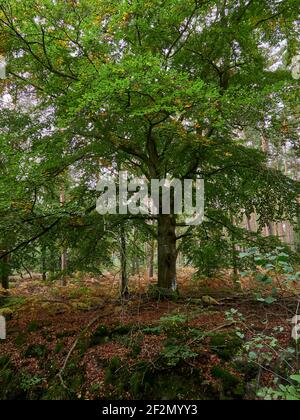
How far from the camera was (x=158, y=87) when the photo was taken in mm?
4445


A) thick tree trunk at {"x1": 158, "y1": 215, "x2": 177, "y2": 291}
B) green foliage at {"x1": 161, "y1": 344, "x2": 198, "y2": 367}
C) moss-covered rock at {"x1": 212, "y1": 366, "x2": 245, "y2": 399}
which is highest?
thick tree trunk at {"x1": 158, "y1": 215, "x2": 177, "y2": 291}

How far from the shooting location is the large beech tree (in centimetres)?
464

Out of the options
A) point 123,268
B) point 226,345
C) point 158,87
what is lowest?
point 226,345

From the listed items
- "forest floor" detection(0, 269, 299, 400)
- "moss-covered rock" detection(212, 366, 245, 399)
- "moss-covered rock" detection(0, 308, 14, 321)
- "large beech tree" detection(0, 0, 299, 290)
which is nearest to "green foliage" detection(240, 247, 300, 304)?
"forest floor" detection(0, 269, 299, 400)

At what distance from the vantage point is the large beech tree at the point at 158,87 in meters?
4.64

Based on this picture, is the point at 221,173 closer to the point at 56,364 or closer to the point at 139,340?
the point at 139,340

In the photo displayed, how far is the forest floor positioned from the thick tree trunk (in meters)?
0.92

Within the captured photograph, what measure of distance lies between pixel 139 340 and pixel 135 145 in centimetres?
471

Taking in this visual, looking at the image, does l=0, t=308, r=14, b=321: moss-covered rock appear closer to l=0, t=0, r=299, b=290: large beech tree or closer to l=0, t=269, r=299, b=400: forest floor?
l=0, t=269, r=299, b=400: forest floor

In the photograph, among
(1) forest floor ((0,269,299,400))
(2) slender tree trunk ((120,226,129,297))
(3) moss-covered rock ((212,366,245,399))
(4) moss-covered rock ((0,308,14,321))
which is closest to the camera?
(3) moss-covered rock ((212,366,245,399))

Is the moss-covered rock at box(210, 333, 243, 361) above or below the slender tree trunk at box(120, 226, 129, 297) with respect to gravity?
below

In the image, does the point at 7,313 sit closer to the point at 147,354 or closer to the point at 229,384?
the point at 147,354

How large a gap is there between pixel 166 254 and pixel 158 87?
4.57 meters

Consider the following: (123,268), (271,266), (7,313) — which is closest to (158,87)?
(123,268)
